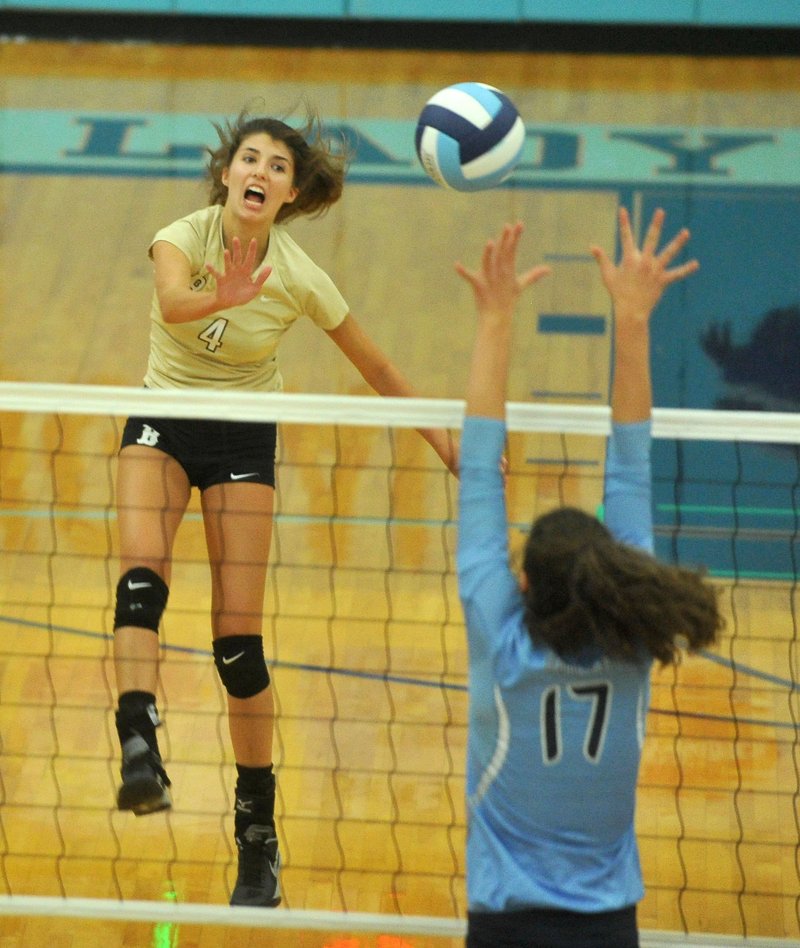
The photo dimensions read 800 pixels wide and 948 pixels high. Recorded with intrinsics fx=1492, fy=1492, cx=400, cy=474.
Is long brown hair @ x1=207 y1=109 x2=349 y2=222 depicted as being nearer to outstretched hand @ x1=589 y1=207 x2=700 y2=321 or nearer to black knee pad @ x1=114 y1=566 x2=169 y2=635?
black knee pad @ x1=114 y1=566 x2=169 y2=635

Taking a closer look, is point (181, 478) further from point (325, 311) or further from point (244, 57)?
point (244, 57)

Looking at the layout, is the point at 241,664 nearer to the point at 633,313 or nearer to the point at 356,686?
the point at 356,686

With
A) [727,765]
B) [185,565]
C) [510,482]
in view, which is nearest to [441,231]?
[510,482]

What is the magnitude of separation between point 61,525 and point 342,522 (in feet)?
3.94

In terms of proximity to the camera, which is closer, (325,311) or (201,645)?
(325,311)

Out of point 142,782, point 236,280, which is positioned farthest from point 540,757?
point 236,280

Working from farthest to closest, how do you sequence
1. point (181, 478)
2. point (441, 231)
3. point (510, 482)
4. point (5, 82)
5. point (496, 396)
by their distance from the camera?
point (5, 82) → point (441, 231) → point (510, 482) → point (181, 478) → point (496, 396)

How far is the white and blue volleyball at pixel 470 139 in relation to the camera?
4.37 meters

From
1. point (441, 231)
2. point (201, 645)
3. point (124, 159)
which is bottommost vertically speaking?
point (201, 645)

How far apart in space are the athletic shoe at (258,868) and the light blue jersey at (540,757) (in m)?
1.49

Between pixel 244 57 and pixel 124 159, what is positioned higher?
pixel 244 57

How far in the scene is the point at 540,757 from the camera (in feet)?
8.17

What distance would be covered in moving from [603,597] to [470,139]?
2.28m

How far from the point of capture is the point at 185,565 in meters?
6.21
